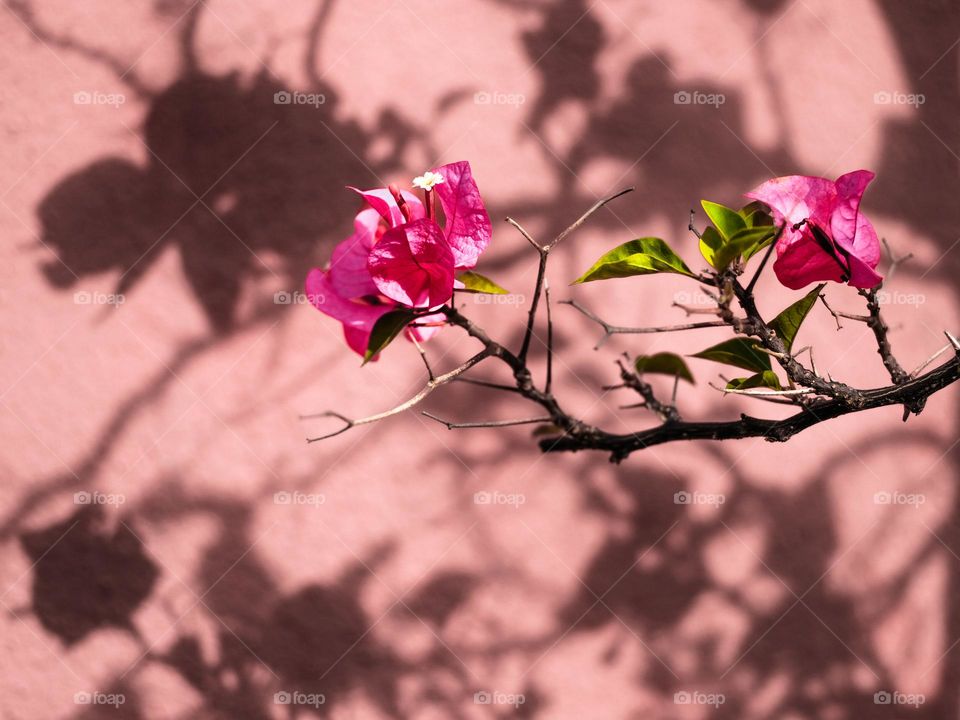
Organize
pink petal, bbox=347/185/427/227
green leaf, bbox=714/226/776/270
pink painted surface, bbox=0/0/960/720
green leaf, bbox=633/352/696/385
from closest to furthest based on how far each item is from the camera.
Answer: green leaf, bbox=714/226/776/270 → pink petal, bbox=347/185/427/227 → green leaf, bbox=633/352/696/385 → pink painted surface, bbox=0/0/960/720

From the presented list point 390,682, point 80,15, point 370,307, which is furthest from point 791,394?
point 80,15

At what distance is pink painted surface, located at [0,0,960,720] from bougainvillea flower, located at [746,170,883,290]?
73cm

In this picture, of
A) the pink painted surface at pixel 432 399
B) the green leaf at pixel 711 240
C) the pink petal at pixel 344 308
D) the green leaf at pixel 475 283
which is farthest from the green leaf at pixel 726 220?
the pink painted surface at pixel 432 399

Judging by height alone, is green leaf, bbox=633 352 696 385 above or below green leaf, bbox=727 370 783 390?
below

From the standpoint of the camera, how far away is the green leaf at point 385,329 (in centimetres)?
72

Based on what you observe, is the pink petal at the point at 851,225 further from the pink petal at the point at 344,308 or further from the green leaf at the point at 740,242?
the pink petal at the point at 344,308

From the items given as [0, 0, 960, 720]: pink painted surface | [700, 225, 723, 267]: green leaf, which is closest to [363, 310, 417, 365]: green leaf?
[700, 225, 723, 267]: green leaf

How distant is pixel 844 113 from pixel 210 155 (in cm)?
131

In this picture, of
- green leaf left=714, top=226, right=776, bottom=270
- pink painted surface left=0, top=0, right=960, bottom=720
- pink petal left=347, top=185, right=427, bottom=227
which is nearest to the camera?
green leaf left=714, top=226, right=776, bottom=270

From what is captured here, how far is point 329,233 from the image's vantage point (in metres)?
1.41

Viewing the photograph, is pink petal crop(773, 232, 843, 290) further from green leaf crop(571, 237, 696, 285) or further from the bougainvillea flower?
green leaf crop(571, 237, 696, 285)

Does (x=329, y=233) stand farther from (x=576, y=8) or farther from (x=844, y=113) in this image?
(x=844, y=113)

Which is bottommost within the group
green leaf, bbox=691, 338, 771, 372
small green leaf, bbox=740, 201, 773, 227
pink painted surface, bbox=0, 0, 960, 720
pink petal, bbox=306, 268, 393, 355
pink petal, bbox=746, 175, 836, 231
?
pink painted surface, bbox=0, 0, 960, 720

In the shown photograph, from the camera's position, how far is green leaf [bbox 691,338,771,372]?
0.77 meters
